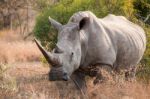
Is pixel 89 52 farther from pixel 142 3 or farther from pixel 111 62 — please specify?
pixel 142 3

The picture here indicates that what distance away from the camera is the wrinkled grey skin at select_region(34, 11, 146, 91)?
9.63m

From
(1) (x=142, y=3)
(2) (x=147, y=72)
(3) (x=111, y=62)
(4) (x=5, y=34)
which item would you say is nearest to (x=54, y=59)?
(3) (x=111, y=62)

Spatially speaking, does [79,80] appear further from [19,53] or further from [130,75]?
[19,53]

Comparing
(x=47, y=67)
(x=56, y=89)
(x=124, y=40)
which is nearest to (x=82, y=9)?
(x=47, y=67)

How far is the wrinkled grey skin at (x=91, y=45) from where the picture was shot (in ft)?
31.6

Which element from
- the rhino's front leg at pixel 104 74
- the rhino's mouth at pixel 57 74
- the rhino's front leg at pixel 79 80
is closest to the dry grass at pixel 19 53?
the rhino's front leg at pixel 79 80

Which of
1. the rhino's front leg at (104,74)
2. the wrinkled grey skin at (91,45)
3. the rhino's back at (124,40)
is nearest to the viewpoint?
the wrinkled grey skin at (91,45)

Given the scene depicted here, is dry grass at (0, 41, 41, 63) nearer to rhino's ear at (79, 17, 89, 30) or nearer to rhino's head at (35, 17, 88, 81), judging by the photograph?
rhino's ear at (79, 17, 89, 30)

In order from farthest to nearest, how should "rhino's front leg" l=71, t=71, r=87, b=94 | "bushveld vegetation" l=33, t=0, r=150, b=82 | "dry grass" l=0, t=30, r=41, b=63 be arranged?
"dry grass" l=0, t=30, r=41, b=63, "bushveld vegetation" l=33, t=0, r=150, b=82, "rhino's front leg" l=71, t=71, r=87, b=94

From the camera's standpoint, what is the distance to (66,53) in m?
9.62

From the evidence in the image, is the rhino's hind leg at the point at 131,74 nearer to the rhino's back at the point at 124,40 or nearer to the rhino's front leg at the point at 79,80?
the rhino's back at the point at 124,40

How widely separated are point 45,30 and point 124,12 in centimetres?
184

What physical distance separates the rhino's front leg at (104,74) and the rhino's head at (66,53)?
0.42 m

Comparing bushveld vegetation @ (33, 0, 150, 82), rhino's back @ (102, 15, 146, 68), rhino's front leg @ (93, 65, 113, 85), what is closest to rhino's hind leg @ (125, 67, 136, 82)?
rhino's back @ (102, 15, 146, 68)
